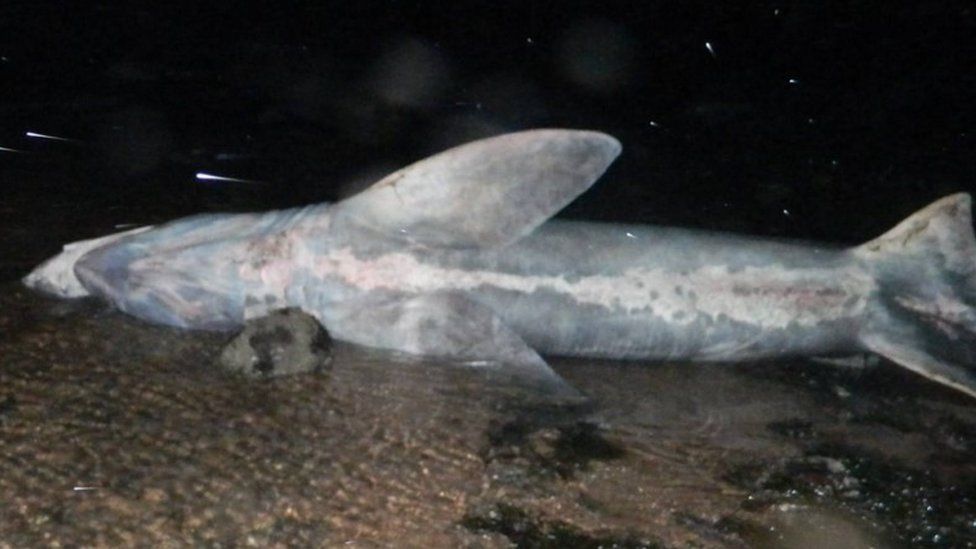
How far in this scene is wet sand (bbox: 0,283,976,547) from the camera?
3.15 m

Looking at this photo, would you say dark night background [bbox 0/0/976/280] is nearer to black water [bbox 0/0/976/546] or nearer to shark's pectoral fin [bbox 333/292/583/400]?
black water [bbox 0/0/976/546]

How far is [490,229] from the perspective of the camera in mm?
4488

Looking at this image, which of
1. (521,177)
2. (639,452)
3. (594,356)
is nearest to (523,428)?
(639,452)

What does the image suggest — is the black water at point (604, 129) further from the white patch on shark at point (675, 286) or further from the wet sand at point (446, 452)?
the white patch on shark at point (675, 286)

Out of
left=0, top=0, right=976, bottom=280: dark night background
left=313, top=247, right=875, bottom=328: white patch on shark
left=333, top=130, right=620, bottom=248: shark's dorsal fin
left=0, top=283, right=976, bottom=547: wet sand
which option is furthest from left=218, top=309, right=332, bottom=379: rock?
left=0, top=0, right=976, bottom=280: dark night background

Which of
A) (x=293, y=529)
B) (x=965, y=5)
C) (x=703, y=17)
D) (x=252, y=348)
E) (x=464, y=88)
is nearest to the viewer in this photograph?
(x=293, y=529)

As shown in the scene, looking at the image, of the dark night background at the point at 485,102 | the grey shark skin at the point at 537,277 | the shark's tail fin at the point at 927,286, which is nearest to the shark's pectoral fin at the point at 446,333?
the grey shark skin at the point at 537,277

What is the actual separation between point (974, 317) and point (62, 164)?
564 centimetres

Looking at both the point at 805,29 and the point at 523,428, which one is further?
the point at 805,29

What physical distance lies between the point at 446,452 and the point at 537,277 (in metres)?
1.18

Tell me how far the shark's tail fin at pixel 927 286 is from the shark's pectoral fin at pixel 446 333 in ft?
5.01

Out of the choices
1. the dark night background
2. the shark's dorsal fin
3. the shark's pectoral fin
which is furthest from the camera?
the dark night background

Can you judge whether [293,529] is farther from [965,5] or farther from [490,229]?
[965,5]

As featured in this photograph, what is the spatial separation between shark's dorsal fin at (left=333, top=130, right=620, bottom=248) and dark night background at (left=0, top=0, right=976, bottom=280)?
208 centimetres
